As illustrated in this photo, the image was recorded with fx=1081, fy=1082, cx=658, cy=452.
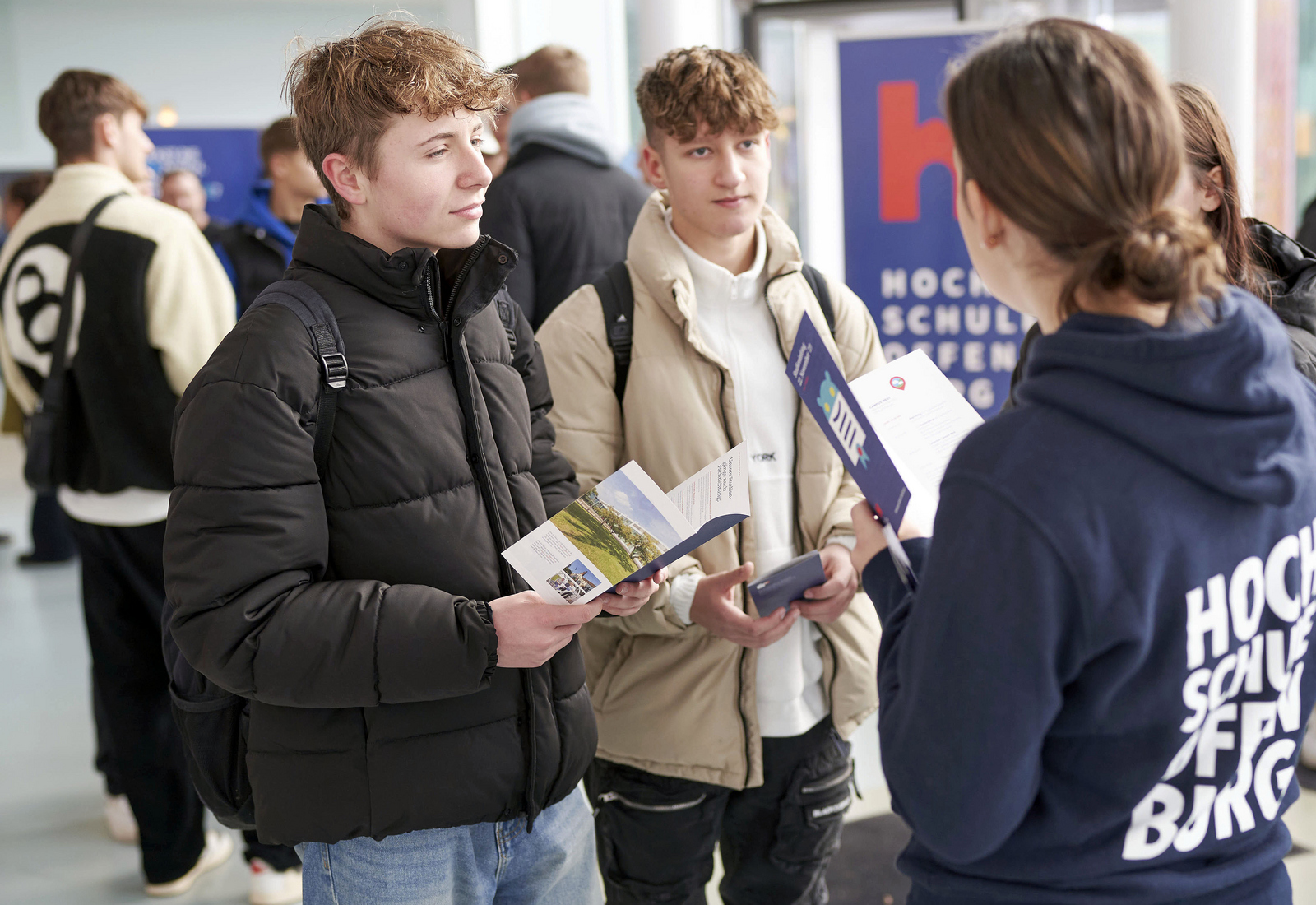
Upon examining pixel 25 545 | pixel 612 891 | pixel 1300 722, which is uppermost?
pixel 1300 722

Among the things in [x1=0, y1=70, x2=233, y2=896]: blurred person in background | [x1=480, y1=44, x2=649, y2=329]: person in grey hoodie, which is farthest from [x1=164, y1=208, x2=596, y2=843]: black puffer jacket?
[x1=0, y1=70, x2=233, y2=896]: blurred person in background

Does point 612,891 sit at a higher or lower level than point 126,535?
lower

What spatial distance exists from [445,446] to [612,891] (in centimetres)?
103

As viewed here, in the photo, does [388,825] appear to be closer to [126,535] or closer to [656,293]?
[656,293]

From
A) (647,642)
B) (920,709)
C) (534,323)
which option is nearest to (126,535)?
(534,323)

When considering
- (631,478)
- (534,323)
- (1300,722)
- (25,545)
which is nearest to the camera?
(1300,722)

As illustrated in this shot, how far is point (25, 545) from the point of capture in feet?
22.6

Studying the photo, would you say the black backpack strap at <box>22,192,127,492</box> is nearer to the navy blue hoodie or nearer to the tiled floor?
the tiled floor

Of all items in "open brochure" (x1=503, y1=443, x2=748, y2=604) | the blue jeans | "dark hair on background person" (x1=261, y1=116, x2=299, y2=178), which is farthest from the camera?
"dark hair on background person" (x1=261, y1=116, x2=299, y2=178)

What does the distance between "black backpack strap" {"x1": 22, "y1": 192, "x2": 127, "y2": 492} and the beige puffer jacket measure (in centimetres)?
150

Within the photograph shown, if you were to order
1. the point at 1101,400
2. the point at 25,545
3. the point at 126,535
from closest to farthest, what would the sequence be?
the point at 1101,400 → the point at 126,535 → the point at 25,545

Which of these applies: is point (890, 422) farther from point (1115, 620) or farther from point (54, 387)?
point (54, 387)

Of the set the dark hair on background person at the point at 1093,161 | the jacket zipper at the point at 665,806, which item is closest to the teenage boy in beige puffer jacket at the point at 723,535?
the jacket zipper at the point at 665,806

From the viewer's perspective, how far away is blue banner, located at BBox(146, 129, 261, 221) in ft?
33.7
